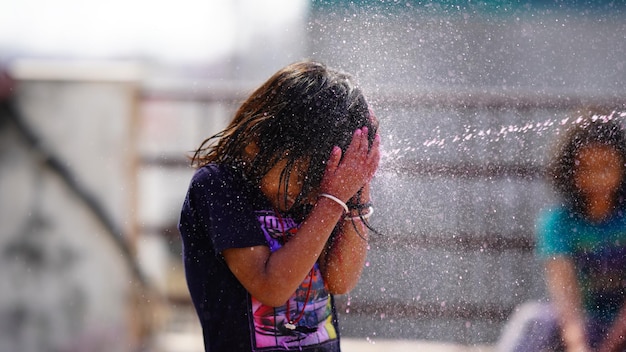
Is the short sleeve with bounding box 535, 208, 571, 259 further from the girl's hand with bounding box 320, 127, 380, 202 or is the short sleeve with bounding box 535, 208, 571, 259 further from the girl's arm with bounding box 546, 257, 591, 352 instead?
the girl's hand with bounding box 320, 127, 380, 202

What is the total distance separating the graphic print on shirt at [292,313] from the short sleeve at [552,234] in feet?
1.43

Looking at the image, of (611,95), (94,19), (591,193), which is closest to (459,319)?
(591,193)

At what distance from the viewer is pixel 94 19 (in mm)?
1609

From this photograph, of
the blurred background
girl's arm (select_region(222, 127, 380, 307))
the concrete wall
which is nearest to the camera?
girl's arm (select_region(222, 127, 380, 307))

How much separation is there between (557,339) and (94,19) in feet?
3.56

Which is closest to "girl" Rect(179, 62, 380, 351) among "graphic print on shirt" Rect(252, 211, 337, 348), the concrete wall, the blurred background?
"graphic print on shirt" Rect(252, 211, 337, 348)

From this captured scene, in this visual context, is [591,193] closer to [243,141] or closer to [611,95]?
[611,95]

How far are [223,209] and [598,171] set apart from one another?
25.0 inches

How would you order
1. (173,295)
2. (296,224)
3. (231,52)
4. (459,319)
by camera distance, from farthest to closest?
1. (173,295)
2. (231,52)
3. (459,319)
4. (296,224)

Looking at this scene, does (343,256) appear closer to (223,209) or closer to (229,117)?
(223,209)

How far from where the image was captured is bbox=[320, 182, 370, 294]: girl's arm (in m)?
1.03

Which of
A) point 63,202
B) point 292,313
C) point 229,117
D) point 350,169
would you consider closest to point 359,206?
point 350,169

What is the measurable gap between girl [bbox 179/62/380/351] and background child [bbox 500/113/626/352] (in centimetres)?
37

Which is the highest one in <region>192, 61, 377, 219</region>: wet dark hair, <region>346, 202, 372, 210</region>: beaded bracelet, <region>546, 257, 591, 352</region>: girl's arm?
<region>192, 61, 377, 219</region>: wet dark hair
